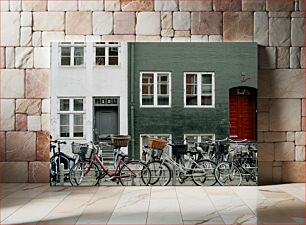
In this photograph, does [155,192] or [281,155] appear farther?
[281,155]

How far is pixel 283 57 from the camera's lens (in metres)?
5.77

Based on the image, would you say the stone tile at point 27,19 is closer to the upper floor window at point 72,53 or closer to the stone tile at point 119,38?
the upper floor window at point 72,53

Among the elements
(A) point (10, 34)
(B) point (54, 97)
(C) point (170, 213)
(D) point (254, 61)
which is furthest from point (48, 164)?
(D) point (254, 61)

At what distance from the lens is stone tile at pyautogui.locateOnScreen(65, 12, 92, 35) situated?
5746mm

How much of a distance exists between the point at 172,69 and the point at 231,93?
77 cm

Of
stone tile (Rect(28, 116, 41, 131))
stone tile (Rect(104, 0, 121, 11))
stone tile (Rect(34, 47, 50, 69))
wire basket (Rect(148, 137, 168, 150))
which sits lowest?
wire basket (Rect(148, 137, 168, 150))

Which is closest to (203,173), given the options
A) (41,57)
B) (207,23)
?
(207,23)

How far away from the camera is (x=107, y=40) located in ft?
18.8

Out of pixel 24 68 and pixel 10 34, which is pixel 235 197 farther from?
pixel 10 34

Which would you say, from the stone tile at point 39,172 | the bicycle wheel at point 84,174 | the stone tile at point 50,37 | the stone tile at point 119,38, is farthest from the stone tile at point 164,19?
the stone tile at point 39,172

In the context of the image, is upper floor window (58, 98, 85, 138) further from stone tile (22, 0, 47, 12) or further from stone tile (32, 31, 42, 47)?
stone tile (22, 0, 47, 12)

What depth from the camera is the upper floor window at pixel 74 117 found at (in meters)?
5.58

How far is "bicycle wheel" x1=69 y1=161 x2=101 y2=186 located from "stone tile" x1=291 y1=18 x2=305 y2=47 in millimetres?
2884

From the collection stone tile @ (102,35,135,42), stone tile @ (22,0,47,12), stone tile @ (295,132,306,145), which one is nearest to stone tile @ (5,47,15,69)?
stone tile @ (22,0,47,12)
